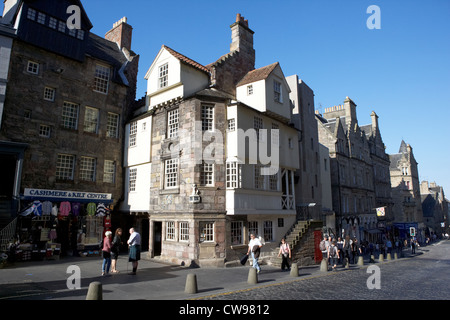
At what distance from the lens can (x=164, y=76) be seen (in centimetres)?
1936

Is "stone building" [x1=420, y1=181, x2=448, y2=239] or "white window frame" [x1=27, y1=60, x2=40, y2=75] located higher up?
"white window frame" [x1=27, y1=60, x2=40, y2=75]

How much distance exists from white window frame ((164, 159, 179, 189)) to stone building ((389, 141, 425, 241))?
4753 centimetres

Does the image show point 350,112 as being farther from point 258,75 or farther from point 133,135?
point 133,135

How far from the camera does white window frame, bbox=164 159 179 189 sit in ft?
58.2

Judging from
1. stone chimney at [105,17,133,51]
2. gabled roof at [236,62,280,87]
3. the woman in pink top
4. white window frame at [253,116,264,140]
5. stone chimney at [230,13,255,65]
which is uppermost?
stone chimney at [105,17,133,51]

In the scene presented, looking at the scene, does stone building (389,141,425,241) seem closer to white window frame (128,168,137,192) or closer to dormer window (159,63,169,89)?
white window frame (128,168,137,192)

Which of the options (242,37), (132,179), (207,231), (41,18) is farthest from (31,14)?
(207,231)

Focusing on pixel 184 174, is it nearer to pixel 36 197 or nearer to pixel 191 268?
pixel 191 268

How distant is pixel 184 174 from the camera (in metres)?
16.9

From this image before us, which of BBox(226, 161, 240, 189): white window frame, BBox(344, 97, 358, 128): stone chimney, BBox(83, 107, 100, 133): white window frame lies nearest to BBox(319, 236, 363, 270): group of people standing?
BBox(226, 161, 240, 189): white window frame

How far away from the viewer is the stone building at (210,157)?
53.9 feet
